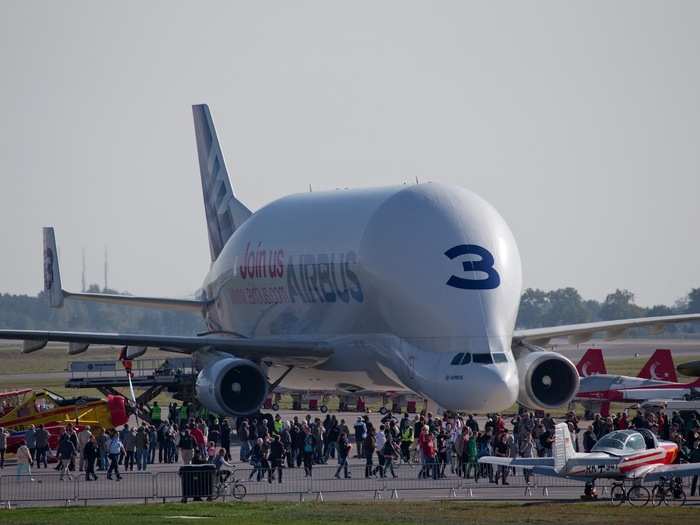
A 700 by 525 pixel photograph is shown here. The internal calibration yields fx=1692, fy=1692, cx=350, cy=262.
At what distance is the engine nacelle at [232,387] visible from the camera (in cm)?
4825

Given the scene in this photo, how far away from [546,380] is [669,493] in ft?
37.2

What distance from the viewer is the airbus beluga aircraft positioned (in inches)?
1706

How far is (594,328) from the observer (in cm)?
5259

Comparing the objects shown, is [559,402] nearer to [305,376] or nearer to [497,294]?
[497,294]

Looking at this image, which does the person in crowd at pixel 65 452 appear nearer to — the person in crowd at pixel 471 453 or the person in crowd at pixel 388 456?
the person in crowd at pixel 388 456

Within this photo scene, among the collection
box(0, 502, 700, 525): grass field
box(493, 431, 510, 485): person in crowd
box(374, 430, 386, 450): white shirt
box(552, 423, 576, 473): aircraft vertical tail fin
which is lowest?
box(0, 502, 700, 525): grass field

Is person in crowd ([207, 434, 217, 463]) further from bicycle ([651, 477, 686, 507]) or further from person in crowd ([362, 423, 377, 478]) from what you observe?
bicycle ([651, 477, 686, 507])

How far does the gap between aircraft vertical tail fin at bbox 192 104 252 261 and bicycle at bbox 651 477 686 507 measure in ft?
104

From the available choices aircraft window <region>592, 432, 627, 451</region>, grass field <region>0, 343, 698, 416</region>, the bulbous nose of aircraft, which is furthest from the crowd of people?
grass field <region>0, 343, 698, 416</region>

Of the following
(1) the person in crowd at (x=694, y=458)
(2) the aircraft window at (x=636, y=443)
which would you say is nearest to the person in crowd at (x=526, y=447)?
(1) the person in crowd at (x=694, y=458)

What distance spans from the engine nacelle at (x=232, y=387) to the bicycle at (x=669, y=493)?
52.5ft

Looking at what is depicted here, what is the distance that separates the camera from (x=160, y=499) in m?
36.6

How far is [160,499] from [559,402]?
46.2 ft

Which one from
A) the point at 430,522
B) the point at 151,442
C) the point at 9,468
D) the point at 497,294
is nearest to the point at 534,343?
the point at 497,294
